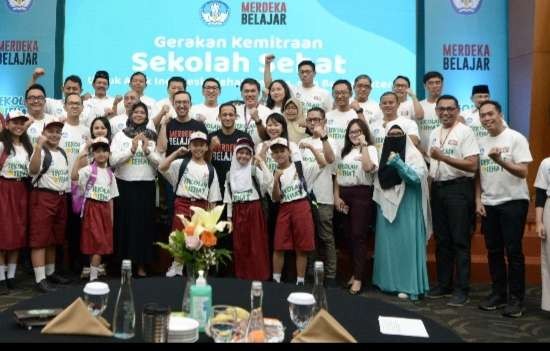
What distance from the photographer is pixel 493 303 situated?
163 inches

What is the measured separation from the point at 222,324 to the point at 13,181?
134 inches

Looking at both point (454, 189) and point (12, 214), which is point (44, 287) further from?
point (454, 189)

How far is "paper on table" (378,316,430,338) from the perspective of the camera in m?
1.78

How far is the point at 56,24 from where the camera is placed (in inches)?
285

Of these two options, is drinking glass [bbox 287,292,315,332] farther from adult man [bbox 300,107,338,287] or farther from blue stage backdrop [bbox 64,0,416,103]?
blue stage backdrop [bbox 64,0,416,103]

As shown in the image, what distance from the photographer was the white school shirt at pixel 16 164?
4363mm

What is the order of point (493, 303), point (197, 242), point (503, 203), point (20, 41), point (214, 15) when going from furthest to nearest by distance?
point (20, 41)
point (214, 15)
point (493, 303)
point (503, 203)
point (197, 242)

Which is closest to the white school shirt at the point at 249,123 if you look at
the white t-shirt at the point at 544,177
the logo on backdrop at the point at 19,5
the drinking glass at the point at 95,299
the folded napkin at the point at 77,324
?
the white t-shirt at the point at 544,177

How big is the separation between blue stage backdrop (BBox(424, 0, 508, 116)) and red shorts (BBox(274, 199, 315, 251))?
12.0ft

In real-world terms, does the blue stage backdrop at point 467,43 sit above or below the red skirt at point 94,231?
above

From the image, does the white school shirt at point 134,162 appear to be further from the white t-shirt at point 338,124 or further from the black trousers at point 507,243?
the black trousers at point 507,243

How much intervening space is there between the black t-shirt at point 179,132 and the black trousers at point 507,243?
98.1 inches

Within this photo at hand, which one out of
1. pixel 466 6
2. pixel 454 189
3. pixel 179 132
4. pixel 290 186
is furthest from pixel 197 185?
pixel 466 6

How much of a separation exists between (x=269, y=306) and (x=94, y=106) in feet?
13.4
